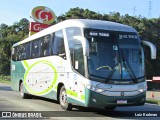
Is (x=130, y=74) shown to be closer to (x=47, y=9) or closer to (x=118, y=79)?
(x=118, y=79)

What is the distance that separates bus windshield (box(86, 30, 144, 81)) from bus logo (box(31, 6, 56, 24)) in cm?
2899

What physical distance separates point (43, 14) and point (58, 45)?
2756cm

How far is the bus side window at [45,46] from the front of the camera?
17348mm

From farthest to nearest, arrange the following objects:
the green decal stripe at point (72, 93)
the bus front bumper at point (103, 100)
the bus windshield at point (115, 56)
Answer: the green decal stripe at point (72, 93) < the bus windshield at point (115, 56) < the bus front bumper at point (103, 100)

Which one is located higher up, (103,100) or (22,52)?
(22,52)

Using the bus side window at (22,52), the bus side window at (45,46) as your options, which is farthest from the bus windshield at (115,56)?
the bus side window at (22,52)

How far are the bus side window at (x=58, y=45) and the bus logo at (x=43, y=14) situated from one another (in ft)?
85.3

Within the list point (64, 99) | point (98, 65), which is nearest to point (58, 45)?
point (64, 99)

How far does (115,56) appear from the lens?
43.4 ft

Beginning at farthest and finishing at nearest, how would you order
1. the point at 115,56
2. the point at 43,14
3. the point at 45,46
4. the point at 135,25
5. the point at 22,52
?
the point at 135,25 → the point at 43,14 → the point at 22,52 → the point at 45,46 → the point at 115,56

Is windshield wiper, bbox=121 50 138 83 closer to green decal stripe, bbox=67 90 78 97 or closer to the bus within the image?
the bus

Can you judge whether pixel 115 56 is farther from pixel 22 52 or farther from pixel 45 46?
pixel 22 52

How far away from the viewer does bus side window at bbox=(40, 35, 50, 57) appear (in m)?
17.3

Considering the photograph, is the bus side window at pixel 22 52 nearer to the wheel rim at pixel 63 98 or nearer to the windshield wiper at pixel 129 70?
the wheel rim at pixel 63 98
